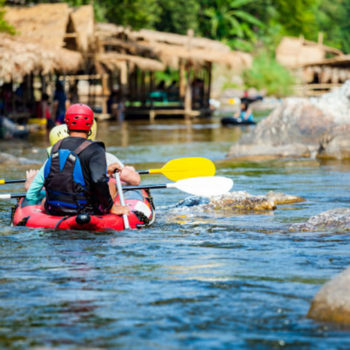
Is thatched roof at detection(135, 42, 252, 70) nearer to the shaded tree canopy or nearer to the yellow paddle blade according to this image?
the shaded tree canopy

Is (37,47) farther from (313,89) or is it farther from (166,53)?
(313,89)

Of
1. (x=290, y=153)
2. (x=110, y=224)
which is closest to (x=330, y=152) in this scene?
(x=290, y=153)

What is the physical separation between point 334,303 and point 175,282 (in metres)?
1.18

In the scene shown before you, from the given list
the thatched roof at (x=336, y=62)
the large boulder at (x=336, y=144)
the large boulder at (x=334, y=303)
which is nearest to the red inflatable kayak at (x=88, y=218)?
the large boulder at (x=334, y=303)

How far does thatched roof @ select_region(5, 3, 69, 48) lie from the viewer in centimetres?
2200

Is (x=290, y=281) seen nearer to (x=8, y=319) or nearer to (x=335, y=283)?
(x=335, y=283)

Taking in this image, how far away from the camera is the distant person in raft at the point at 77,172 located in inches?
233

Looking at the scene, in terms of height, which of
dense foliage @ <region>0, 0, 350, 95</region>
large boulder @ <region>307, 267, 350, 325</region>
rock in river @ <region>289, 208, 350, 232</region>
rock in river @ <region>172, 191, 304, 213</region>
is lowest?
rock in river @ <region>172, 191, 304, 213</region>

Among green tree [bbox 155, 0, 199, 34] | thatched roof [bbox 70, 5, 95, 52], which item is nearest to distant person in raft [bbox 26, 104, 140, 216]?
thatched roof [bbox 70, 5, 95, 52]

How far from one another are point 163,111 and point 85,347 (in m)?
26.0

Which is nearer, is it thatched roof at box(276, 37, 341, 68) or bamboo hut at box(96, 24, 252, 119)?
bamboo hut at box(96, 24, 252, 119)

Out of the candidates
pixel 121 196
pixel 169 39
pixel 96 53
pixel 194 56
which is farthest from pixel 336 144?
pixel 169 39

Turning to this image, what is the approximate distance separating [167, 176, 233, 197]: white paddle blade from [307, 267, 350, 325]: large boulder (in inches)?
133

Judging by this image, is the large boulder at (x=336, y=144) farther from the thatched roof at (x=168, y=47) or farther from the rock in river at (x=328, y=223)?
the thatched roof at (x=168, y=47)
